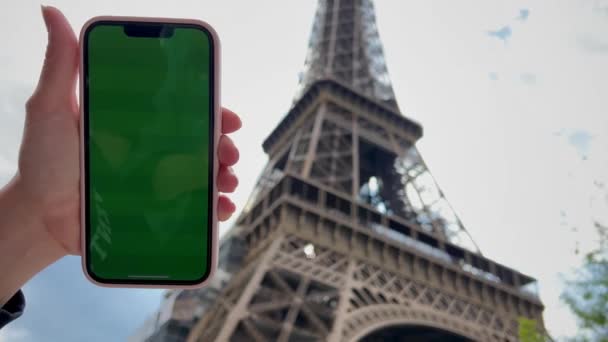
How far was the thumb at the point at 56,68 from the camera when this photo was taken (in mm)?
1730

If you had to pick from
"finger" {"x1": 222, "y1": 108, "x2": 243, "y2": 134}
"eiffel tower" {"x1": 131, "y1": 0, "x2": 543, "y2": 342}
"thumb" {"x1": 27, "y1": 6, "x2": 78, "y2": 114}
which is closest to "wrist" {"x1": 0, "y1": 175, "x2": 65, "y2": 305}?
"thumb" {"x1": 27, "y1": 6, "x2": 78, "y2": 114}

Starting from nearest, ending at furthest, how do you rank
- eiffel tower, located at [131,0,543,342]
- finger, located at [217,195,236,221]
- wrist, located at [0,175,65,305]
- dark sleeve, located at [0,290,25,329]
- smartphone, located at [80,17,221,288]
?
dark sleeve, located at [0,290,25,329]
wrist, located at [0,175,65,305]
smartphone, located at [80,17,221,288]
finger, located at [217,195,236,221]
eiffel tower, located at [131,0,543,342]

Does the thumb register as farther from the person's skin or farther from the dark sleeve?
the dark sleeve

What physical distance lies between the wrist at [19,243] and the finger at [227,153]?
1.99 ft

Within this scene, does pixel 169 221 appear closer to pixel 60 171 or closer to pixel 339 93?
pixel 60 171

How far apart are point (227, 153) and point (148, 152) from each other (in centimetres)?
26

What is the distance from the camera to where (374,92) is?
27781mm

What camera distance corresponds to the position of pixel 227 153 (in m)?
1.85

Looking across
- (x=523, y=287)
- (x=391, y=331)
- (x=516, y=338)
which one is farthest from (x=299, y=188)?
(x=523, y=287)

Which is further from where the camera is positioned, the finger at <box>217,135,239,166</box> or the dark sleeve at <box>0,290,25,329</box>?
the finger at <box>217,135,239,166</box>

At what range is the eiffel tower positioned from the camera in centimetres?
1328

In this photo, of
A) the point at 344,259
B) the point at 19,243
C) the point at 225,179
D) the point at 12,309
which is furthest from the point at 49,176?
the point at 344,259

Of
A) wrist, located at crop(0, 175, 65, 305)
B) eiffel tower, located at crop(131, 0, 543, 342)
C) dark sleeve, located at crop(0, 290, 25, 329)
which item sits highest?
wrist, located at crop(0, 175, 65, 305)

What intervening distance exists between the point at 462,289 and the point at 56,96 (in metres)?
17.7
